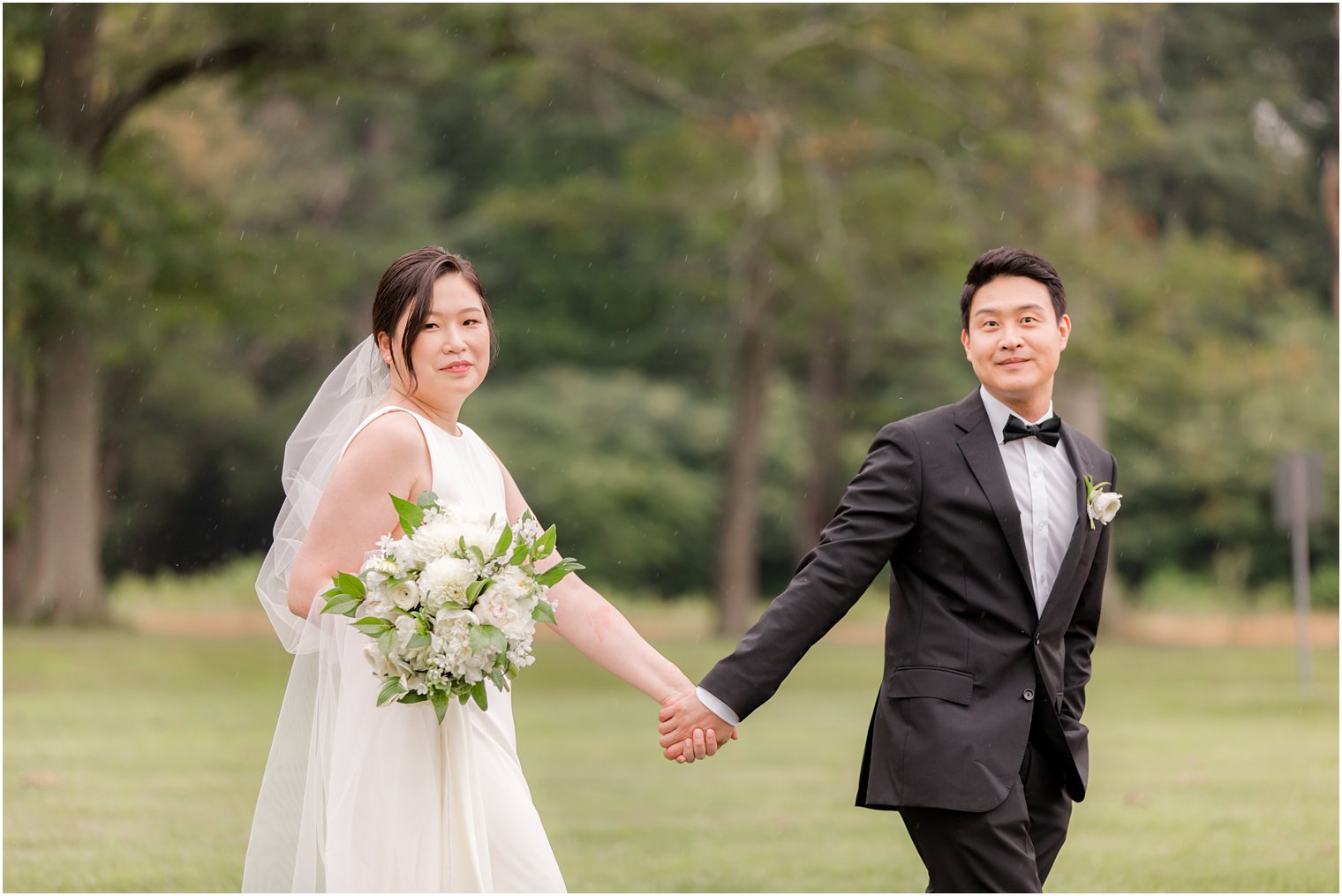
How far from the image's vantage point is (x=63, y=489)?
74.4ft

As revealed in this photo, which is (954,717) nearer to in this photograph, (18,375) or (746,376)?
(18,375)

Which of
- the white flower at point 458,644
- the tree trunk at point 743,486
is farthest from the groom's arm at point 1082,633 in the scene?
the tree trunk at point 743,486

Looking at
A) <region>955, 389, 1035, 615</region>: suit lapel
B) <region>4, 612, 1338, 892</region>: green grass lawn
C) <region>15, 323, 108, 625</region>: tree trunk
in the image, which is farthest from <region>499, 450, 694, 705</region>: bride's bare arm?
<region>15, 323, 108, 625</region>: tree trunk

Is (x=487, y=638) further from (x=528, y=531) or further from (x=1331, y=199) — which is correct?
(x=1331, y=199)

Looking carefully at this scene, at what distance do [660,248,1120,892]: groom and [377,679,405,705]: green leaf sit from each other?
1.01 m

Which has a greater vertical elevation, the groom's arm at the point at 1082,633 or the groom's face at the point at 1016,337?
the groom's face at the point at 1016,337

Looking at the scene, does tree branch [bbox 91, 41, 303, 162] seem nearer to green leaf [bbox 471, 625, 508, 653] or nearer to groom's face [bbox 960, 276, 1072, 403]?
groom's face [bbox 960, 276, 1072, 403]

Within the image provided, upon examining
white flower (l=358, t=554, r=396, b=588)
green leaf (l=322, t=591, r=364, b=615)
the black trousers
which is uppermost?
white flower (l=358, t=554, r=396, b=588)

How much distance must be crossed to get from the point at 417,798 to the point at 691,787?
290 inches

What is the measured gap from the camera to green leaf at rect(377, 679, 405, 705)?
4.10 m

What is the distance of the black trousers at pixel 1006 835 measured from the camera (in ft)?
14.0

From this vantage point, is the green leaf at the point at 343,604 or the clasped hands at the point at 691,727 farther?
the clasped hands at the point at 691,727

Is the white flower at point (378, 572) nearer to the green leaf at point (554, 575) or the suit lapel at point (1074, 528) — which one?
the green leaf at point (554, 575)

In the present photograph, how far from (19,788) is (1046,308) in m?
7.84
